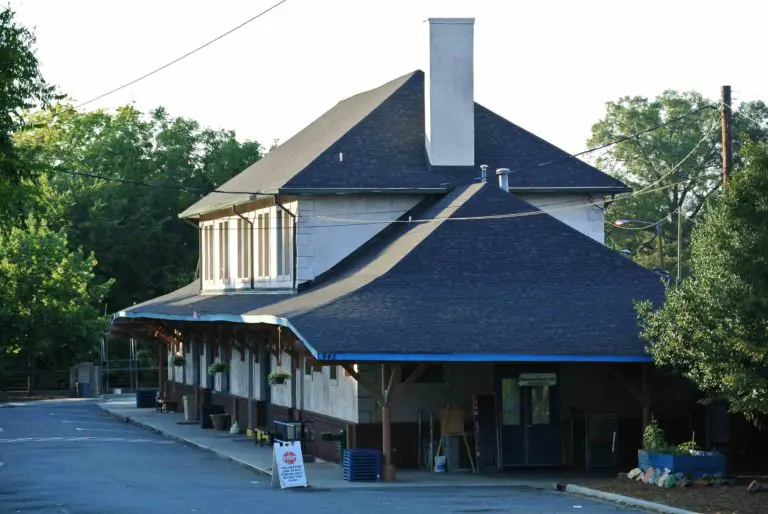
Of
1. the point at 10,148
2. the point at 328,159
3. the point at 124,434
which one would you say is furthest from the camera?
the point at 124,434

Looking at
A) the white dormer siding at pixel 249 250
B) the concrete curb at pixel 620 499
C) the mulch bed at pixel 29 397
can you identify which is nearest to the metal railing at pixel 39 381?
the mulch bed at pixel 29 397

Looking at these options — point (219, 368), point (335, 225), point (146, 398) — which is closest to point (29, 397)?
point (146, 398)

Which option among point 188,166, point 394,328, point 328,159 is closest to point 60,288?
point 188,166

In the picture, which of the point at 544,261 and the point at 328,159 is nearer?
the point at 544,261

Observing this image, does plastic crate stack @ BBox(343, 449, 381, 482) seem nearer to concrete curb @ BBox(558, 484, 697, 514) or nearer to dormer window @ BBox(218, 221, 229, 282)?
concrete curb @ BBox(558, 484, 697, 514)

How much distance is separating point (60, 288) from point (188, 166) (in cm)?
1992

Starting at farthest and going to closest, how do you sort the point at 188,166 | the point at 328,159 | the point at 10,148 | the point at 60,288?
the point at 188,166
the point at 60,288
the point at 328,159
the point at 10,148

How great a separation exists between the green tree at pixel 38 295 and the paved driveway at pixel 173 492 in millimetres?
25994

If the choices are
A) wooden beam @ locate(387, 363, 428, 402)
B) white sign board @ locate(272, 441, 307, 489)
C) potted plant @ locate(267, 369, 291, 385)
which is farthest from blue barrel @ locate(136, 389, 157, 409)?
white sign board @ locate(272, 441, 307, 489)

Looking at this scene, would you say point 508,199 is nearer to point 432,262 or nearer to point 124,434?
point 432,262

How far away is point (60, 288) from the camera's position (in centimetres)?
6216

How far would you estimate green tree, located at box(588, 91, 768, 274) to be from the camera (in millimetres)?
78438

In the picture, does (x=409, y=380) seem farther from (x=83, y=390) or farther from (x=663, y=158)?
(x=663, y=158)

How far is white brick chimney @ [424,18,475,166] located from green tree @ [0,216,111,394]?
28.9 m
